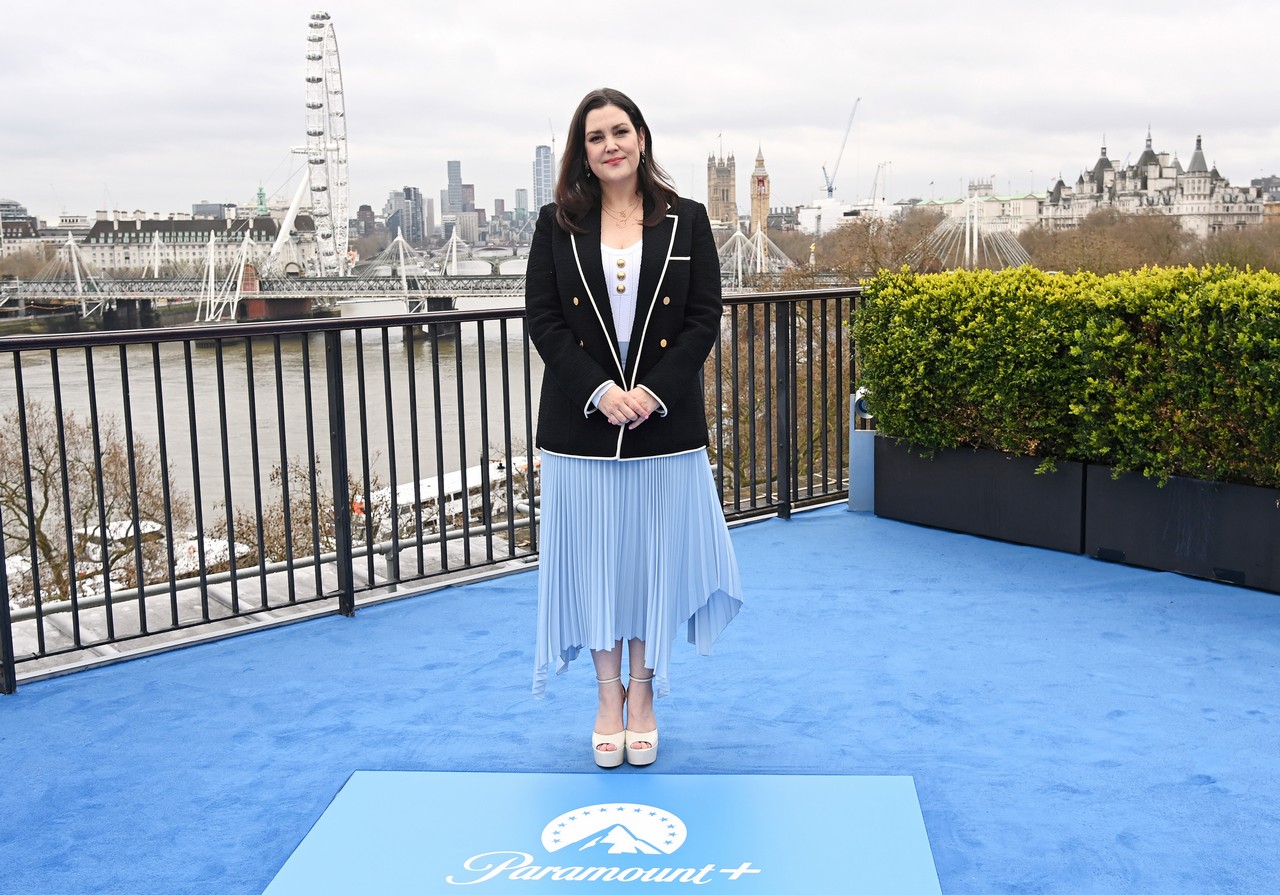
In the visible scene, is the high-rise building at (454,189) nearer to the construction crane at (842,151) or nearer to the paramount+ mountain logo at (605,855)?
the construction crane at (842,151)

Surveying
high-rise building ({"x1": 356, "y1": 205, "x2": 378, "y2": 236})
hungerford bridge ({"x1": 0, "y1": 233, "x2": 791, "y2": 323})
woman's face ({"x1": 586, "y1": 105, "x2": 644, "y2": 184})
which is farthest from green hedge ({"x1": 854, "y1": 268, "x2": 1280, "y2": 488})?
high-rise building ({"x1": 356, "y1": 205, "x2": 378, "y2": 236})

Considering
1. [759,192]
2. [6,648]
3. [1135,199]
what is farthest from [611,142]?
[759,192]

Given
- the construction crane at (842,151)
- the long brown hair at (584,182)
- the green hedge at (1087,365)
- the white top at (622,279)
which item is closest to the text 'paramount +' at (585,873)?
the white top at (622,279)

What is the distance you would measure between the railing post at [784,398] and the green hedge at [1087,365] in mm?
311

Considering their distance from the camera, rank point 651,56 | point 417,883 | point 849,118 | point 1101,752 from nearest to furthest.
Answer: point 417,883 → point 1101,752 → point 849,118 → point 651,56

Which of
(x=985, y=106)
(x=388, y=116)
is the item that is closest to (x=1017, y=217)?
(x=985, y=106)

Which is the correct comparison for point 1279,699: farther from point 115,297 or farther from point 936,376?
point 115,297

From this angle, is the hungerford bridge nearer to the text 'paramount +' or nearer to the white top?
the white top

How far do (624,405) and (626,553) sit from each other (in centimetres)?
36

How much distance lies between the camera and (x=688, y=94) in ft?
266

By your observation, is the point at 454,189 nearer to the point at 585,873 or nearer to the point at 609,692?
the point at 609,692

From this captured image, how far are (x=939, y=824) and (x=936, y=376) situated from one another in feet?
8.50

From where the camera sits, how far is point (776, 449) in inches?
200

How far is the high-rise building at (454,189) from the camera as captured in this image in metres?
44.3
